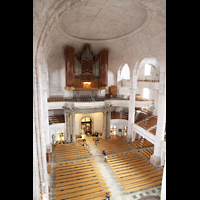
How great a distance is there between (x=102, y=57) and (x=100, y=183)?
1340cm

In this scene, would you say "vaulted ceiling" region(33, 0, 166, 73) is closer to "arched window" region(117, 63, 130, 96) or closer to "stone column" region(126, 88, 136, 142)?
"stone column" region(126, 88, 136, 142)

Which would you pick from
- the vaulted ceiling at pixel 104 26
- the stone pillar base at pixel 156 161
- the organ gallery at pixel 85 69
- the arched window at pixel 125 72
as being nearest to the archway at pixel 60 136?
the organ gallery at pixel 85 69

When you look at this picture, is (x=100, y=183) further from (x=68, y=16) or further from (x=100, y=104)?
(x=68, y=16)

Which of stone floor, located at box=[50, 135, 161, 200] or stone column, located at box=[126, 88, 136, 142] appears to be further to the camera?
stone column, located at box=[126, 88, 136, 142]

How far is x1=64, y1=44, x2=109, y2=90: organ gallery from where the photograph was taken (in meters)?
16.3

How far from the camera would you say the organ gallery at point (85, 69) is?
16328 millimetres

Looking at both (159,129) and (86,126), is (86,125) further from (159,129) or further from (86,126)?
(159,129)

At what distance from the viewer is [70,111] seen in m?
A: 16.5

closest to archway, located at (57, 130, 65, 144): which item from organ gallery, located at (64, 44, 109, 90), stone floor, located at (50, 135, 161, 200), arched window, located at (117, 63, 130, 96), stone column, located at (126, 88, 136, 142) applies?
stone floor, located at (50, 135, 161, 200)

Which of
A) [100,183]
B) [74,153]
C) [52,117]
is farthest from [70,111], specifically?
[100,183]

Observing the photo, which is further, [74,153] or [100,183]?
[74,153]

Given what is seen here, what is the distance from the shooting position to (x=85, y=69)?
55.8 feet

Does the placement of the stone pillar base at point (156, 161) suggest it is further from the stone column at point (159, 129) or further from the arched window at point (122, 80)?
the arched window at point (122, 80)

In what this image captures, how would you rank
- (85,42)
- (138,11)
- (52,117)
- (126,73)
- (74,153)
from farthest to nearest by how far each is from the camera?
(126,73)
(52,117)
(85,42)
(74,153)
(138,11)
